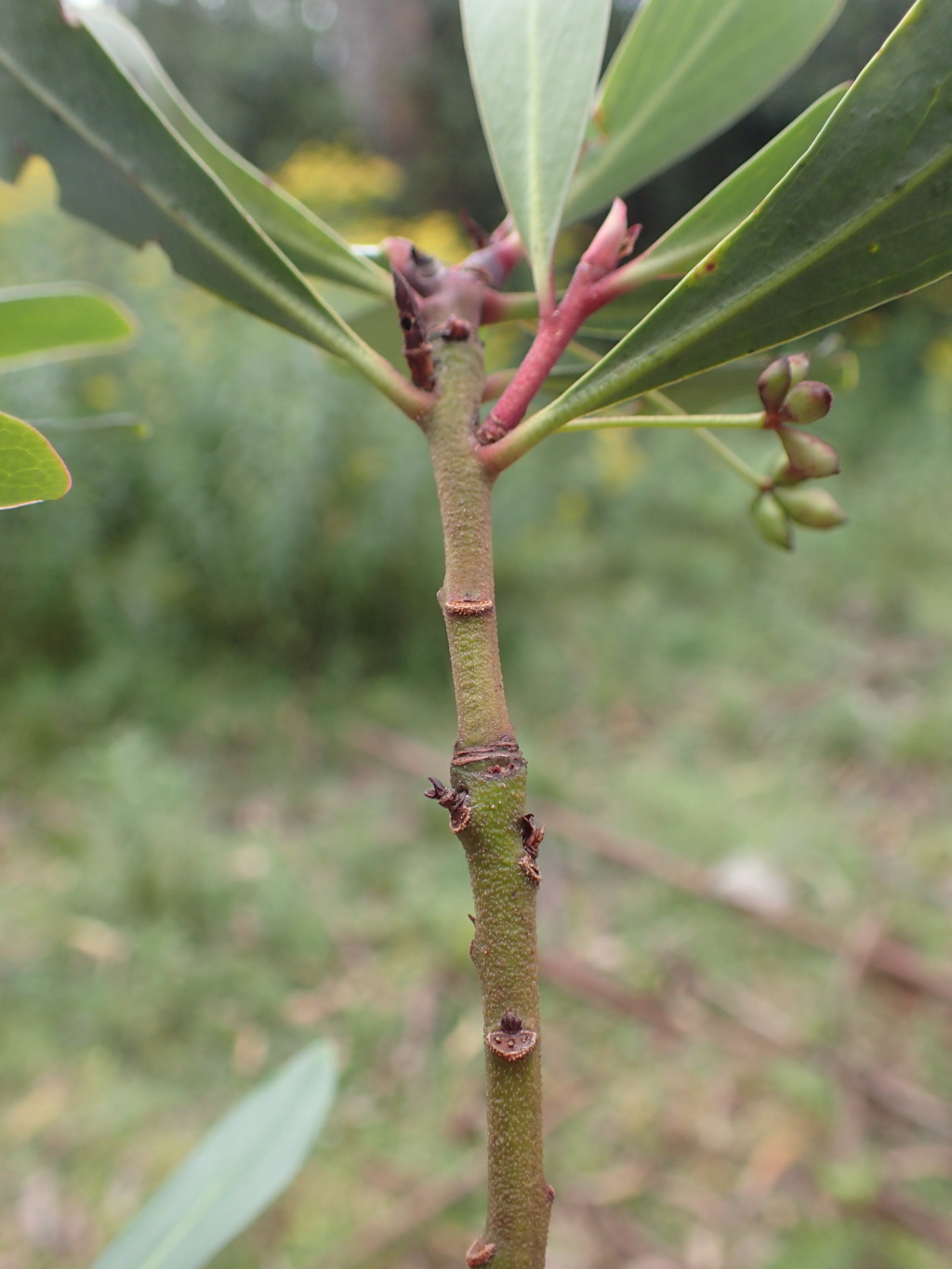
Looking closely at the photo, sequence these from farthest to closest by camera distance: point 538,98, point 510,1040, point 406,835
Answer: point 406,835, point 538,98, point 510,1040

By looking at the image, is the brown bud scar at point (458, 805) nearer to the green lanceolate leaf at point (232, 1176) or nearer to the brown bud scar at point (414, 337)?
the brown bud scar at point (414, 337)

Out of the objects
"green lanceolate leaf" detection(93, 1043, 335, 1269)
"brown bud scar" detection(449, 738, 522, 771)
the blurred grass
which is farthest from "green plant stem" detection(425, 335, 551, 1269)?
the blurred grass

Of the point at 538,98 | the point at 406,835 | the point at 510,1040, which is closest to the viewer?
the point at 510,1040

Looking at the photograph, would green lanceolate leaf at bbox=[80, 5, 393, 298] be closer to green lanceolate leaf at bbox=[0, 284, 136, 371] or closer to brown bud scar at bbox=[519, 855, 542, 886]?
green lanceolate leaf at bbox=[0, 284, 136, 371]

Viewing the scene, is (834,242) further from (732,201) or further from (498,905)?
(498,905)

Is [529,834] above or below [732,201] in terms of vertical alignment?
below

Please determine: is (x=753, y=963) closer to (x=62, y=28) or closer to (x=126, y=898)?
Result: (x=126, y=898)

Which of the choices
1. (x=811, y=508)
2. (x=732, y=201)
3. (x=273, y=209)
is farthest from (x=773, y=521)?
(x=273, y=209)

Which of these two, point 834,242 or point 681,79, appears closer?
point 834,242
